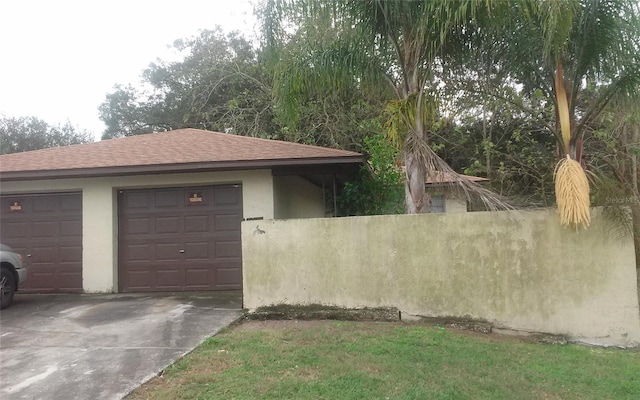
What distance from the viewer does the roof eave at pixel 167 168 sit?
900 centimetres

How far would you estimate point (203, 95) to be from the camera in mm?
19797

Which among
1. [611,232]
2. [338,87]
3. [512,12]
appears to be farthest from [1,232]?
[611,232]

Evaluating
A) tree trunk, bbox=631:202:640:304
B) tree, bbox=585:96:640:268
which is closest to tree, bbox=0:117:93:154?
tree, bbox=585:96:640:268

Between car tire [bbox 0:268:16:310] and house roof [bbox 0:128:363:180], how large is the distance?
7.68 feet

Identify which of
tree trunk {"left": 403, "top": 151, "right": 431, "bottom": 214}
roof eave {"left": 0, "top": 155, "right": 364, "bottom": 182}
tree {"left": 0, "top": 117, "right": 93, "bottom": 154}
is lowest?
tree trunk {"left": 403, "top": 151, "right": 431, "bottom": 214}

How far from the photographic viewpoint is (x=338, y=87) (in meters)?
8.00

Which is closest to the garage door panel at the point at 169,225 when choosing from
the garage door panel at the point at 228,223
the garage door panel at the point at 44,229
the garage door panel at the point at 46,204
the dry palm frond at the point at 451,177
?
the garage door panel at the point at 228,223

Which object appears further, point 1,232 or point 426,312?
point 1,232

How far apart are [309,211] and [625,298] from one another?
7688 millimetres

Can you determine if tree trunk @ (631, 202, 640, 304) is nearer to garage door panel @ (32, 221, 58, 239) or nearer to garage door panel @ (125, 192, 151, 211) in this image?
garage door panel @ (125, 192, 151, 211)

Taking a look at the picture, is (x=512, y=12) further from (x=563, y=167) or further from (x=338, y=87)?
(x=338, y=87)

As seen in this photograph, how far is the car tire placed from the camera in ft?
26.7

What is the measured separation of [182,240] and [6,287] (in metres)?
3.28

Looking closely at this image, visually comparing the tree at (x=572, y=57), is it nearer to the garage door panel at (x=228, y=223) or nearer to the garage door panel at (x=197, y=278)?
the garage door panel at (x=228, y=223)
